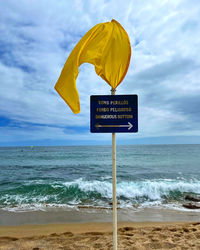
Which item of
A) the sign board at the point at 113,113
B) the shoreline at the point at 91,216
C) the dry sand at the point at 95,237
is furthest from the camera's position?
the shoreline at the point at 91,216

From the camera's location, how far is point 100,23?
8.40 feet

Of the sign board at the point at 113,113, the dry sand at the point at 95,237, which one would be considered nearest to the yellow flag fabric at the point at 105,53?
the sign board at the point at 113,113

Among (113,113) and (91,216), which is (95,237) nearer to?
(91,216)

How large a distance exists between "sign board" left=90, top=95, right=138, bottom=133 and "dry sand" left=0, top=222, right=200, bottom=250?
2.46 meters

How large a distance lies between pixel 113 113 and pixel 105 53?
89cm

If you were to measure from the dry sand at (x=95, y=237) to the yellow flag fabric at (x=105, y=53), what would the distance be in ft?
10.0

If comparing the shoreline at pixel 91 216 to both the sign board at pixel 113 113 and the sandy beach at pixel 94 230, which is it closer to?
the sandy beach at pixel 94 230

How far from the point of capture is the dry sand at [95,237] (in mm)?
3402

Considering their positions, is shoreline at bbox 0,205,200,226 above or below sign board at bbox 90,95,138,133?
below

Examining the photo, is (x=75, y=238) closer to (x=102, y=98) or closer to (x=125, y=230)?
(x=125, y=230)

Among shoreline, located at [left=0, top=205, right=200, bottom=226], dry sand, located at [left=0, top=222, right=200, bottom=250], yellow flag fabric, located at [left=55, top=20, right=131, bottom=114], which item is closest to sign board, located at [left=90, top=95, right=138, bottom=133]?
yellow flag fabric, located at [left=55, top=20, right=131, bottom=114]

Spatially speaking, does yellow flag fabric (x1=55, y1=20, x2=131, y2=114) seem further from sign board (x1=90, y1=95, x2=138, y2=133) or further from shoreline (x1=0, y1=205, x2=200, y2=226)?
shoreline (x1=0, y1=205, x2=200, y2=226)

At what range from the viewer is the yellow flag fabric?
2.43 metres

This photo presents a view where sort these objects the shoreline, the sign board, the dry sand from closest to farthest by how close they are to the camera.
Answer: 1. the sign board
2. the dry sand
3. the shoreline
